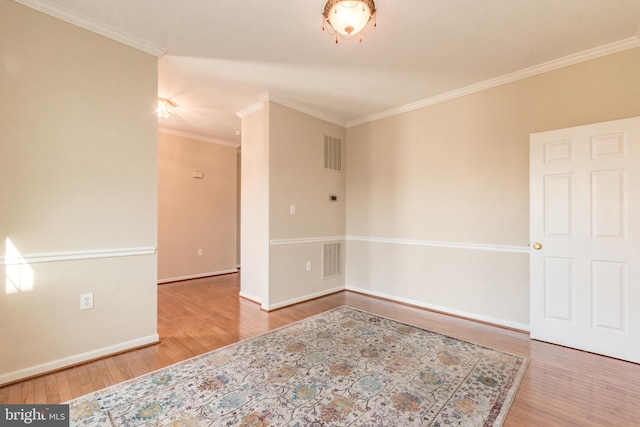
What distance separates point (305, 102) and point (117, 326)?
10.7 ft

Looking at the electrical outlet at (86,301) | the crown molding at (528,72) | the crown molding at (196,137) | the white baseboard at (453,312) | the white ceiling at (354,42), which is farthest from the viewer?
the crown molding at (196,137)

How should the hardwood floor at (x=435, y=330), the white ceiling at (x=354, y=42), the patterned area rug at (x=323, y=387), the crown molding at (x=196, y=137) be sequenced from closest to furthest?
the patterned area rug at (x=323, y=387) → the hardwood floor at (x=435, y=330) → the white ceiling at (x=354, y=42) → the crown molding at (x=196, y=137)

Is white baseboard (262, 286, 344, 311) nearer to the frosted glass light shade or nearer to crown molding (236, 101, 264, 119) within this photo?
crown molding (236, 101, 264, 119)

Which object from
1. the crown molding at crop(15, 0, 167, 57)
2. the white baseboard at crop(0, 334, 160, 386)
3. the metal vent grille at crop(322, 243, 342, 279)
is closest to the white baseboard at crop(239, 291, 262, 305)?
the metal vent grille at crop(322, 243, 342, 279)

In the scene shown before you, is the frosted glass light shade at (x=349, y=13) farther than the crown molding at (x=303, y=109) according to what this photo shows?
No

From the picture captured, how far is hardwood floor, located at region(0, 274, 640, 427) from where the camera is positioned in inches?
70.5

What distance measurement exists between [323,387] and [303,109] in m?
3.36

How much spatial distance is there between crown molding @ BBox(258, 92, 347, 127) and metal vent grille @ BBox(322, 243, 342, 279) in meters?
1.94

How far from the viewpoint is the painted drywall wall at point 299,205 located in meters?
3.71

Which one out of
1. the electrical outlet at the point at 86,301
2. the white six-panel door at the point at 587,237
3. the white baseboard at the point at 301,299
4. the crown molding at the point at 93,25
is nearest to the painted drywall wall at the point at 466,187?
the white six-panel door at the point at 587,237

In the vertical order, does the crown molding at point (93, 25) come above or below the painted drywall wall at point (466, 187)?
above

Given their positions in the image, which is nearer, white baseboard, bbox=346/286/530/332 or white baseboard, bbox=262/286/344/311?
white baseboard, bbox=346/286/530/332

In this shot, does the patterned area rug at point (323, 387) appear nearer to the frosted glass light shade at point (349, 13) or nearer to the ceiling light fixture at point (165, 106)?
the frosted glass light shade at point (349, 13)

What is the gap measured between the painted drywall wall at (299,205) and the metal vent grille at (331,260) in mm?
77
